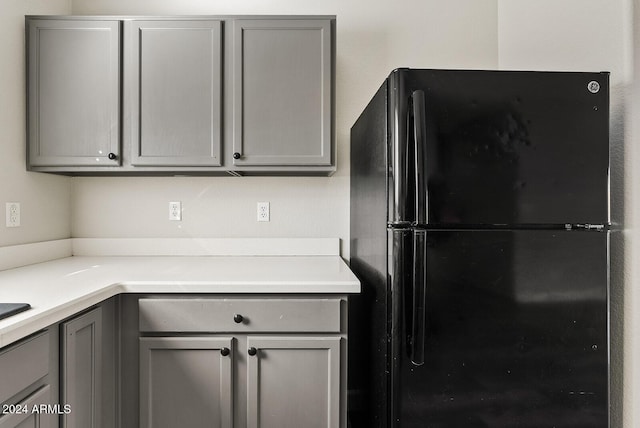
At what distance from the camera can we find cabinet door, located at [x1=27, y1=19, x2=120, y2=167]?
195 centimetres

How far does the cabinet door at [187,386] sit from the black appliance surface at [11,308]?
506 millimetres

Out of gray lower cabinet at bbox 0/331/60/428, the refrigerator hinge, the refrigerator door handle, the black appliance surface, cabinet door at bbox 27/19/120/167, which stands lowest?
gray lower cabinet at bbox 0/331/60/428

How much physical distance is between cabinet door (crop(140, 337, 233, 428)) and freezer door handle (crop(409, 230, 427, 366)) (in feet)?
2.43

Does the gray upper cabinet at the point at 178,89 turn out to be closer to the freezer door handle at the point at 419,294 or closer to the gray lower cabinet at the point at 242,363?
the gray lower cabinet at the point at 242,363

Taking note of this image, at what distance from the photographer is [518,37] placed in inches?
82.8

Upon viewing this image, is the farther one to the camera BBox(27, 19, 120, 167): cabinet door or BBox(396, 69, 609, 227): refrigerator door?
BBox(27, 19, 120, 167): cabinet door

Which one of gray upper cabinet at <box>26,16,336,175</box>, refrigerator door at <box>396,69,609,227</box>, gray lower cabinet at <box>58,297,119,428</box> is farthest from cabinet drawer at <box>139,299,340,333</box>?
gray upper cabinet at <box>26,16,336,175</box>

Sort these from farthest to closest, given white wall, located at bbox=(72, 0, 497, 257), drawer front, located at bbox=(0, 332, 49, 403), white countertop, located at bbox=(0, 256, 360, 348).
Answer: white wall, located at bbox=(72, 0, 497, 257) < white countertop, located at bbox=(0, 256, 360, 348) < drawer front, located at bbox=(0, 332, 49, 403)

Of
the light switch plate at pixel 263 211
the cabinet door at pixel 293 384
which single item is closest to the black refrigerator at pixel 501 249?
the cabinet door at pixel 293 384

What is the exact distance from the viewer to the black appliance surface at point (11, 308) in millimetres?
1067

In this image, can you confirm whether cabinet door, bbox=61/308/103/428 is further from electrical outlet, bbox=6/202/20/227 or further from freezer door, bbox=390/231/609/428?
freezer door, bbox=390/231/609/428

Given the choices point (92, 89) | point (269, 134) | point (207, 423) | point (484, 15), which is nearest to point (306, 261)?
point (269, 134)

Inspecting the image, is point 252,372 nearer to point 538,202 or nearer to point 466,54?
point 538,202

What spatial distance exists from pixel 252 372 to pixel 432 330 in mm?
744
